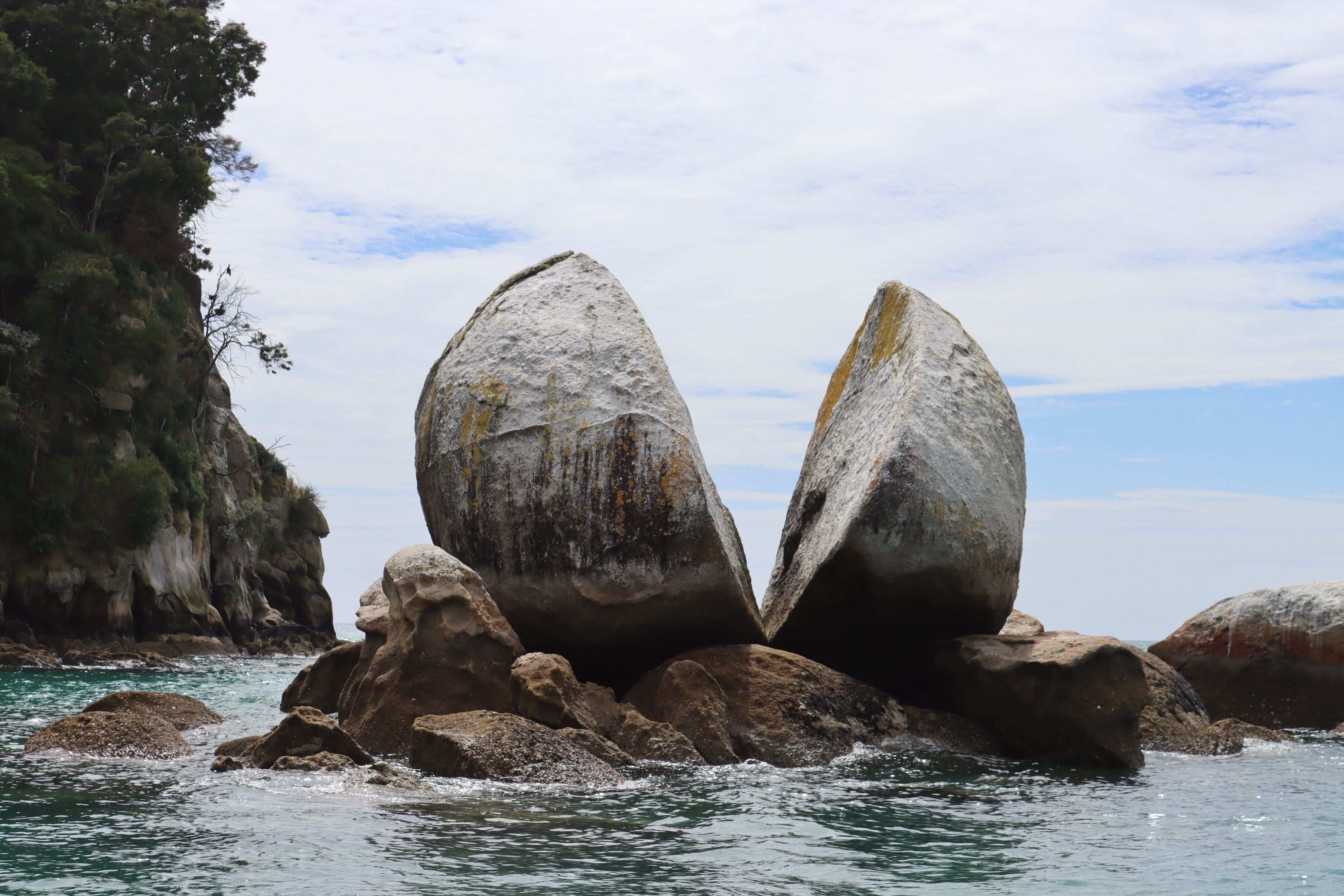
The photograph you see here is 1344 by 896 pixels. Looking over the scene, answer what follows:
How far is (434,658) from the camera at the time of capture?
1034cm

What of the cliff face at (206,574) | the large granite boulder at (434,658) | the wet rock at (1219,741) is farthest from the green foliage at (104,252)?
the wet rock at (1219,741)

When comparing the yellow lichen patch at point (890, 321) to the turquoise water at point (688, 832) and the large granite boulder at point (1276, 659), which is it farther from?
the large granite boulder at point (1276, 659)

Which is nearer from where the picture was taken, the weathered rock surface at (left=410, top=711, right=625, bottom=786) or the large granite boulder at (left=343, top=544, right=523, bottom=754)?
the weathered rock surface at (left=410, top=711, right=625, bottom=786)

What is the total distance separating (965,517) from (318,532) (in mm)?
44126

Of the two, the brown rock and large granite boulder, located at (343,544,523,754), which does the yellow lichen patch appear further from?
the brown rock

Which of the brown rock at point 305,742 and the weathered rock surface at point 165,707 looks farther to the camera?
the weathered rock surface at point 165,707

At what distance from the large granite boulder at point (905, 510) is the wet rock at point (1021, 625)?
7.22 feet

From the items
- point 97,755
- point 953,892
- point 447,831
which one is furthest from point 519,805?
point 97,755

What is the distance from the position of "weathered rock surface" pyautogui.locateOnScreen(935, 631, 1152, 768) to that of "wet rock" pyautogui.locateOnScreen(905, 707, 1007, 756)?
10cm

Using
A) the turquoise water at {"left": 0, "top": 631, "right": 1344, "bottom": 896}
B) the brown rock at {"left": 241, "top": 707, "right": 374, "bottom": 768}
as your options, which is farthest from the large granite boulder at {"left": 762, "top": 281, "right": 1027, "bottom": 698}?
the brown rock at {"left": 241, "top": 707, "right": 374, "bottom": 768}

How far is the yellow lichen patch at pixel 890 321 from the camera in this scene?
12.1 meters

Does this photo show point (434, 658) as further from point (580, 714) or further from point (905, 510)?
point (905, 510)

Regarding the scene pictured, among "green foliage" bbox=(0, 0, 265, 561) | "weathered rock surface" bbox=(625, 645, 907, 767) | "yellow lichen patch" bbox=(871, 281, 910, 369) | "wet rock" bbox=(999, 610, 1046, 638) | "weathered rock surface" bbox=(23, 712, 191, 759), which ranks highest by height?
"green foliage" bbox=(0, 0, 265, 561)

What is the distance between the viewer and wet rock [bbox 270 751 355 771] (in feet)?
28.3
